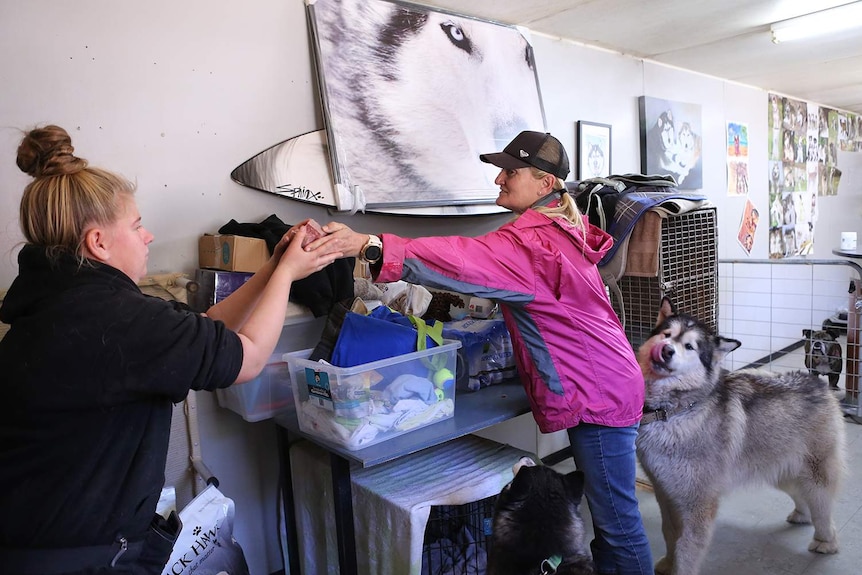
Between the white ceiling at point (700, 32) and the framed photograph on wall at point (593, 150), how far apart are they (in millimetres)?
516

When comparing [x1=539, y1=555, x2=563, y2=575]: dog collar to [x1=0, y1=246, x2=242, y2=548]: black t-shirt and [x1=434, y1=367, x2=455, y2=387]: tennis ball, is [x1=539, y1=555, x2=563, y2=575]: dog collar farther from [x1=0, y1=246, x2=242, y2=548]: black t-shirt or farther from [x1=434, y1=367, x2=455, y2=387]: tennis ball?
[x1=0, y1=246, x2=242, y2=548]: black t-shirt

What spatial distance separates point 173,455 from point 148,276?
642 millimetres

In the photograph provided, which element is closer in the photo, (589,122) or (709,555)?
(709,555)

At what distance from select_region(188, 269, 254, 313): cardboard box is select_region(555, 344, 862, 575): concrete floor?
6.91 ft

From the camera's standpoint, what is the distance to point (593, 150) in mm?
3682

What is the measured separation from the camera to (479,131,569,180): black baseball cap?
1.93 meters

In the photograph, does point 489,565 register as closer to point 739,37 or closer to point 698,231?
point 698,231

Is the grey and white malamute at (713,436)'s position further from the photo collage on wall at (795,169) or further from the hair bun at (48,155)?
the photo collage on wall at (795,169)

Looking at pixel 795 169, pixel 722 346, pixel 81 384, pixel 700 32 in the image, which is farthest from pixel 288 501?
pixel 795 169

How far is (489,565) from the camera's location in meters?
1.70

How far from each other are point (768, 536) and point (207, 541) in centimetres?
255

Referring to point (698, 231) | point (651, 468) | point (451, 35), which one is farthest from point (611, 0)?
point (651, 468)

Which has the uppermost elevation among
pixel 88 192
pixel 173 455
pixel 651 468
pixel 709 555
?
pixel 88 192

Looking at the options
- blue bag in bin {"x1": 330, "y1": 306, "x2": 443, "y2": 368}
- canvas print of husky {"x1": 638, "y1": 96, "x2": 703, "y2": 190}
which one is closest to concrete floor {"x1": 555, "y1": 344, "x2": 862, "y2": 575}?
blue bag in bin {"x1": 330, "y1": 306, "x2": 443, "y2": 368}
